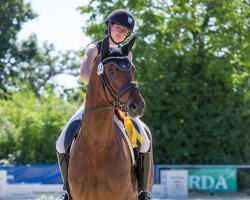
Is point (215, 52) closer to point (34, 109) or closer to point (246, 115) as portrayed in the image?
point (246, 115)

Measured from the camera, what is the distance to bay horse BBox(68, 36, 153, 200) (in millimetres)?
6125

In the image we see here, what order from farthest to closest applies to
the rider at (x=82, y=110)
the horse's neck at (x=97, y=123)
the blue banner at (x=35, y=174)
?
the blue banner at (x=35, y=174) < the rider at (x=82, y=110) < the horse's neck at (x=97, y=123)

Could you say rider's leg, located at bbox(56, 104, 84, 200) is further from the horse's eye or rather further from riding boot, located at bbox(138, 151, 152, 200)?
the horse's eye

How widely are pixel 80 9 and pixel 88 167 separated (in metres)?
20.8

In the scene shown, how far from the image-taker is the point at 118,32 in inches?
277

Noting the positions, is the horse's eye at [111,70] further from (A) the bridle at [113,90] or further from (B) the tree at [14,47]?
(B) the tree at [14,47]

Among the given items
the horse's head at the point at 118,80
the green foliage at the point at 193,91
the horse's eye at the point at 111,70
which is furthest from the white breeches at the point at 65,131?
the green foliage at the point at 193,91

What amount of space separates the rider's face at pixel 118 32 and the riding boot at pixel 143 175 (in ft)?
4.65

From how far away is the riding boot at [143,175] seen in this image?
7395 millimetres

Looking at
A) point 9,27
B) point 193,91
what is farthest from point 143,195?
point 9,27

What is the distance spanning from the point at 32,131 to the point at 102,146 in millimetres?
18539

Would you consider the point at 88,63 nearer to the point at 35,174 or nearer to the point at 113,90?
the point at 113,90

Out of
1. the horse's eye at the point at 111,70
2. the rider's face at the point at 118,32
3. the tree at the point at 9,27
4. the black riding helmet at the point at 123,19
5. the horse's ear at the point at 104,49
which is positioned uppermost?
the tree at the point at 9,27

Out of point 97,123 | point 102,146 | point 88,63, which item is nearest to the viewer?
point 97,123
